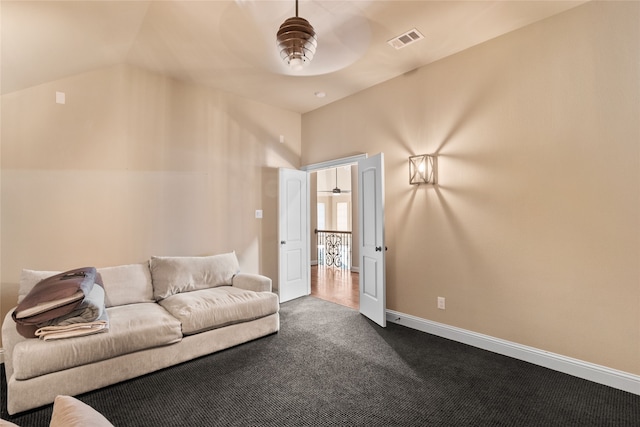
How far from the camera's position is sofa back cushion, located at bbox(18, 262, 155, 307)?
3.00 m

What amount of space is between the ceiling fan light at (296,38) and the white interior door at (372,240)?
1835 millimetres

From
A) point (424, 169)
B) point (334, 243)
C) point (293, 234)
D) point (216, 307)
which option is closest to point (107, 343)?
point (216, 307)

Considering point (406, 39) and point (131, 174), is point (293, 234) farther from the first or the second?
point (406, 39)

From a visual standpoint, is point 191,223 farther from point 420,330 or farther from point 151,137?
point 420,330

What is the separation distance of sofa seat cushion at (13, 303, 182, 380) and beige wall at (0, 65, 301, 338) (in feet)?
3.20

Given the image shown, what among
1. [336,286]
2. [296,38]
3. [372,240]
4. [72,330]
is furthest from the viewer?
[336,286]

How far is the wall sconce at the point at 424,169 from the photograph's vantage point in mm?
3502

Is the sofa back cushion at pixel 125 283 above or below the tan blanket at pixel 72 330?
above

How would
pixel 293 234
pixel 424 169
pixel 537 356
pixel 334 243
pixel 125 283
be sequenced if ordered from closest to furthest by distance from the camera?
1. pixel 537 356
2. pixel 125 283
3. pixel 424 169
4. pixel 293 234
5. pixel 334 243

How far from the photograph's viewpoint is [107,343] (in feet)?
7.63

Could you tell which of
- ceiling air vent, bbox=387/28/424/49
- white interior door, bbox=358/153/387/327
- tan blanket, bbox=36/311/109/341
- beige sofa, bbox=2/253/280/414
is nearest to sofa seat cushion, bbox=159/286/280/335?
beige sofa, bbox=2/253/280/414

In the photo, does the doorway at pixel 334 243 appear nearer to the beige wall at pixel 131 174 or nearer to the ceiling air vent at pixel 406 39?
the beige wall at pixel 131 174

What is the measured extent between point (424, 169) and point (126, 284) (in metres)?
3.48

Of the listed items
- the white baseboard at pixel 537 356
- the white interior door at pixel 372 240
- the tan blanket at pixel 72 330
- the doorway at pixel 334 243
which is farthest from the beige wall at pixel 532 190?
the tan blanket at pixel 72 330
